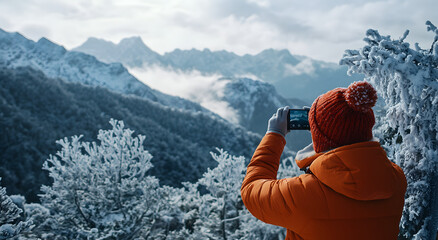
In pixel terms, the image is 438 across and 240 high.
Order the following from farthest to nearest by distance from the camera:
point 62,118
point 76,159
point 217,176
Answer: point 62,118 → point 217,176 → point 76,159

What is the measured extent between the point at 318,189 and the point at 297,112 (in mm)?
670

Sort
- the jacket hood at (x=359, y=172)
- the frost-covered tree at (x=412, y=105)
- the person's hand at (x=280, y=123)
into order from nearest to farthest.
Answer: the jacket hood at (x=359, y=172) < the person's hand at (x=280, y=123) < the frost-covered tree at (x=412, y=105)

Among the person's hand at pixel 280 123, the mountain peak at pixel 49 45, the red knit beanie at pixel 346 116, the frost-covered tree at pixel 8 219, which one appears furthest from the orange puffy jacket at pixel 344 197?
the mountain peak at pixel 49 45

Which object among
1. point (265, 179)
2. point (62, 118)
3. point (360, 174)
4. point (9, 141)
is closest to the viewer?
point (360, 174)

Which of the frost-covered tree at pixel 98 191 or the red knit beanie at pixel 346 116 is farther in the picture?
the frost-covered tree at pixel 98 191

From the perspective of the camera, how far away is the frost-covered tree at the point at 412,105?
2486 millimetres

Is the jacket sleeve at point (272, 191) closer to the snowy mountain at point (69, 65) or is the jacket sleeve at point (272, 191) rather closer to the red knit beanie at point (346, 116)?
the red knit beanie at point (346, 116)

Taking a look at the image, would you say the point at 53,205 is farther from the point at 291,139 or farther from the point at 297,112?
the point at 291,139

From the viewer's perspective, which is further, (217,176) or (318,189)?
(217,176)

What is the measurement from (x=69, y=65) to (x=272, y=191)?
675ft

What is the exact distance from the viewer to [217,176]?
1006 cm

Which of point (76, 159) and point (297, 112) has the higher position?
point (297, 112)

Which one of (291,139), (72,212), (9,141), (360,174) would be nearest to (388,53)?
(360,174)

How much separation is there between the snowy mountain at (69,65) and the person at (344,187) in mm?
154205
